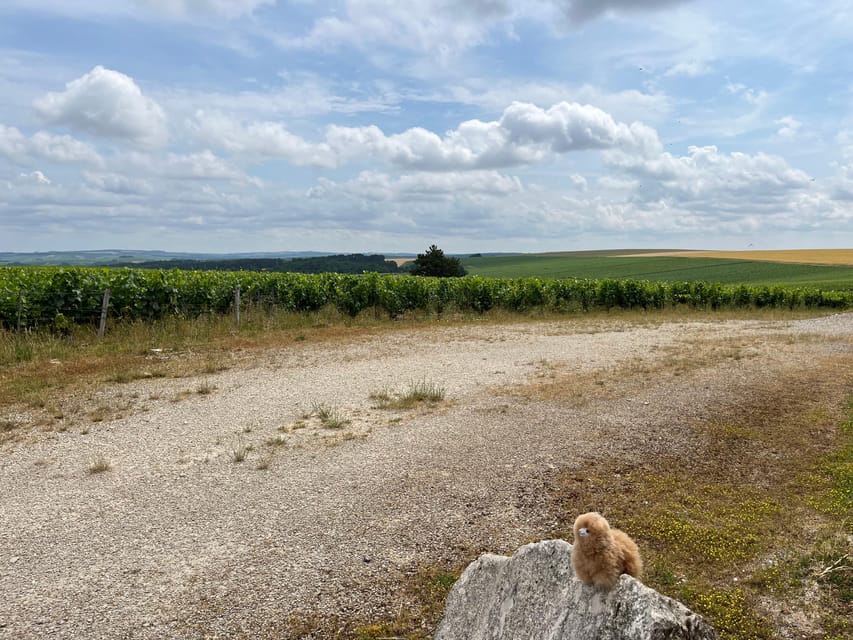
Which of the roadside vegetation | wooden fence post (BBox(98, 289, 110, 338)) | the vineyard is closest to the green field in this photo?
the vineyard

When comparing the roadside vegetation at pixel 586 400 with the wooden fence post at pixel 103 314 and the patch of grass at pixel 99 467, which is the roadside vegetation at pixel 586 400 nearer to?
the patch of grass at pixel 99 467

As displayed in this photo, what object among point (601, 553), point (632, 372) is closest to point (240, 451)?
point (601, 553)

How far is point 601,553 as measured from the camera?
8.23 feet

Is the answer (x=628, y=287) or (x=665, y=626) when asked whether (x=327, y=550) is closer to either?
(x=665, y=626)

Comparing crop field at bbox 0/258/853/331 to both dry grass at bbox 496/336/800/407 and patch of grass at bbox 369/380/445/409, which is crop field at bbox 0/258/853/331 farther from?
dry grass at bbox 496/336/800/407

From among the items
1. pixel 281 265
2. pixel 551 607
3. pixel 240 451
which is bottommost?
pixel 240 451

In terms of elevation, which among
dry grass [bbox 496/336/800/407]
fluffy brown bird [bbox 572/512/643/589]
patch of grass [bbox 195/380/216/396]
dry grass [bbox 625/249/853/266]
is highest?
dry grass [bbox 625/249/853/266]

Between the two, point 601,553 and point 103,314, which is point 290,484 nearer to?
point 601,553

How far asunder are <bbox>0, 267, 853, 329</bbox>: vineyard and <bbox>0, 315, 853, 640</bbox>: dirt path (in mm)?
6744

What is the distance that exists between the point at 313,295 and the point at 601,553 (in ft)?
68.8

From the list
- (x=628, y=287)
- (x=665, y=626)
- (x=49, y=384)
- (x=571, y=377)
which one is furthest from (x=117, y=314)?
(x=628, y=287)

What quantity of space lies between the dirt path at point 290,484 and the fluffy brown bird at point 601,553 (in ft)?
7.45

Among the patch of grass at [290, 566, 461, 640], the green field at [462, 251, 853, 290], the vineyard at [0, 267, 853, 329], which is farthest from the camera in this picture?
the green field at [462, 251, 853, 290]

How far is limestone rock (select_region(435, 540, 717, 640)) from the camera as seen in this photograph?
2357 millimetres
